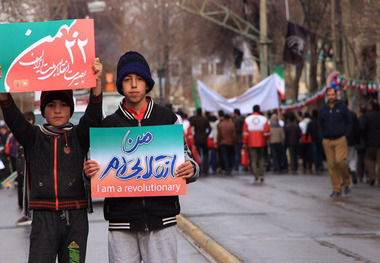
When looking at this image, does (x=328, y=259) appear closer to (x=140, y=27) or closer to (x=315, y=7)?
(x=315, y=7)

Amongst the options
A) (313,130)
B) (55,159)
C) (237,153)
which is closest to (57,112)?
(55,159)

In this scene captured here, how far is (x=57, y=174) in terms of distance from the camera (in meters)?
5.23

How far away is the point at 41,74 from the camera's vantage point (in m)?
5.21

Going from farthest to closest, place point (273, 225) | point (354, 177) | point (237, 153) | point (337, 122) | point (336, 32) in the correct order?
point (237, 153) → point (336, 32) → point (354, 177) → point (337, 122) → point (273, 225)

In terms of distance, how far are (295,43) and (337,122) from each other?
13852mm

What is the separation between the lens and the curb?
8.38m

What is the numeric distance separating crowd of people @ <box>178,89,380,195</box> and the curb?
4.18 meters

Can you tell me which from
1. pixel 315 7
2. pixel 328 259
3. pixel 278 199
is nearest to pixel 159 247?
pixel 328 259

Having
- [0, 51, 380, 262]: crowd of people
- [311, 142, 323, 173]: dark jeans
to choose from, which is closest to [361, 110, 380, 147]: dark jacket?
[311, 142, 323, 173]: dark jeans

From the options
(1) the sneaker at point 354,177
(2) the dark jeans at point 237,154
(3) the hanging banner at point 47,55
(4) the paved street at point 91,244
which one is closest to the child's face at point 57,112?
(3) the hanging banner at point 47,55

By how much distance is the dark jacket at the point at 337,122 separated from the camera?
14.5 m

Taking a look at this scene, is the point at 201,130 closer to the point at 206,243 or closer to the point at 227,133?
the point at 227,133

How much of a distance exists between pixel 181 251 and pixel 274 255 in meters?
1.36

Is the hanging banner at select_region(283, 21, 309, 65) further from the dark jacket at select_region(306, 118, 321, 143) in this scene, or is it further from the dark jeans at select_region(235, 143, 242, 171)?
the dark jacket at select_region(306, 118, 321, 143)
